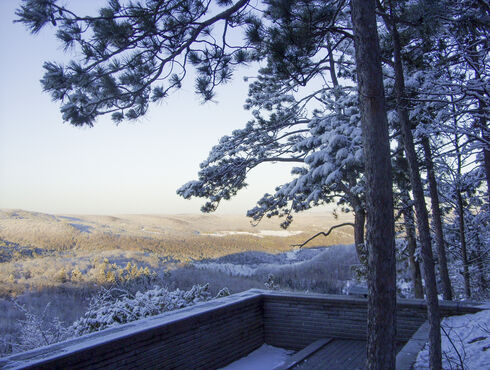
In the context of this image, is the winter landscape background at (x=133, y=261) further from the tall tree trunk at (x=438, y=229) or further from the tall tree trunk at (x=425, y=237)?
the tall tree trunk at (x=425, y=237)

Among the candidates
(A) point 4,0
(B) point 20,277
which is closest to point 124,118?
(A) point 4,0

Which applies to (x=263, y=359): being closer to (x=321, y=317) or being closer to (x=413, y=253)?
(x=321, y=317)

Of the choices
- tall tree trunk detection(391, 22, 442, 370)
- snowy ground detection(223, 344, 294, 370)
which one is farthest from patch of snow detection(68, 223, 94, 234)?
tall tree trunk detection(391, 22, 442, 370)

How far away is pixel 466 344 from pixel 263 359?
2.51 metres

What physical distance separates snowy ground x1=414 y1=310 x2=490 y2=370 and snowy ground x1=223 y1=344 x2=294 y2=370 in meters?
1.95

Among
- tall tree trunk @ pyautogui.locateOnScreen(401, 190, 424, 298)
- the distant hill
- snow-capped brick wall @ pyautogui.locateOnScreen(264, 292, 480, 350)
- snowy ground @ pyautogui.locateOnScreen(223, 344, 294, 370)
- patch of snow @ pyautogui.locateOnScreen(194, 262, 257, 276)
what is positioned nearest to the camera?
snowy ground @ pyautogui.locateOnScreen(223, 344, 294, 370)

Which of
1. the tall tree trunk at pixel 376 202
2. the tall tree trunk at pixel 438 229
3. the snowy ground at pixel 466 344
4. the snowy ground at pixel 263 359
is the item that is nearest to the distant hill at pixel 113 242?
the tall tree trunk at pixel 438 229

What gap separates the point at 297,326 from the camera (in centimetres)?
575

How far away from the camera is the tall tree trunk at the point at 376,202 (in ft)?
9.39

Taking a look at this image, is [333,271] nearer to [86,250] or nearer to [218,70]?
[86,250]

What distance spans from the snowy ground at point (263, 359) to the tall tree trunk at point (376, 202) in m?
2.40

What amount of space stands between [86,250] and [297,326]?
29.1ft

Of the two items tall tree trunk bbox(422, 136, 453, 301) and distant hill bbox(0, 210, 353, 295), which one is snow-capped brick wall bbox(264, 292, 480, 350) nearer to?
tall tree trunk bbox(422, 136, 453, 301)

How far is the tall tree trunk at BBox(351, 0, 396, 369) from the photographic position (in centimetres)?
286
